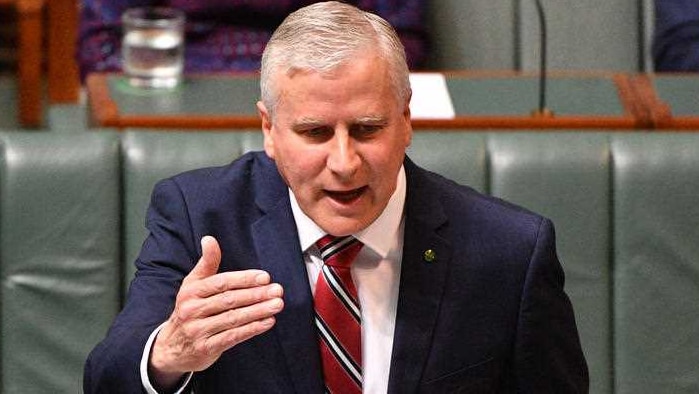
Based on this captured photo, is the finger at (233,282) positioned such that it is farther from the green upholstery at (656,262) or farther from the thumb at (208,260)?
the green upholstery at (656,262)

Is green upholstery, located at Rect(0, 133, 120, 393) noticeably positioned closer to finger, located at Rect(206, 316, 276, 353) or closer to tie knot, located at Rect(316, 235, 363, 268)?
tie knot, located at Rect(316, 235, 363, 268)

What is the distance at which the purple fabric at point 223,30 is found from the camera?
381 centimetres

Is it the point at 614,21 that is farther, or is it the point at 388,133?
the point at 614,21

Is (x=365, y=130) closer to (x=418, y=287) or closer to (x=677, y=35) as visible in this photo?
(x=418, y=287)

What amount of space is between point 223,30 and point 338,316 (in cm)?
199

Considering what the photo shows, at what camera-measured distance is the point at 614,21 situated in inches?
153

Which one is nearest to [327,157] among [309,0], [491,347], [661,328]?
[491,347]

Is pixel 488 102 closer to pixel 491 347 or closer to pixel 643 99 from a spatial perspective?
pixel 643 99

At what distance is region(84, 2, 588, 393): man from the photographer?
1.86 meters

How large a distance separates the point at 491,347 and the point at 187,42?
2.06 meters

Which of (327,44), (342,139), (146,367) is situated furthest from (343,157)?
(146,367)

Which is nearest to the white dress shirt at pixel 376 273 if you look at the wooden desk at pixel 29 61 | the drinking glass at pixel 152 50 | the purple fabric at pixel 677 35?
the drinking glass at pixel 152 50

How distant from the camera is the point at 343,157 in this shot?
1794 millimetres

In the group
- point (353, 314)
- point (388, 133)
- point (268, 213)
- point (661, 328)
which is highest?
point (388, 133)
